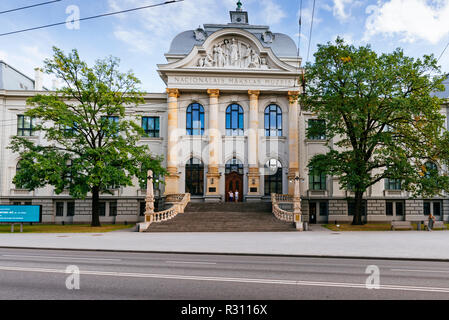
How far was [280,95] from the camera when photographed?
132ft

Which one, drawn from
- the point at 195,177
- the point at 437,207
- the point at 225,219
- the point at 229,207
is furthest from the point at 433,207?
the point at 195,177

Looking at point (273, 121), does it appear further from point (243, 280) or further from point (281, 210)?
point (243, 280)

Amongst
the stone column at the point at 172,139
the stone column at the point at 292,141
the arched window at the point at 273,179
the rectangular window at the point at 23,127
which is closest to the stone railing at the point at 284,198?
the stone column at the point at 292,141

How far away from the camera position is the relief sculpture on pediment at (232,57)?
39.1 m

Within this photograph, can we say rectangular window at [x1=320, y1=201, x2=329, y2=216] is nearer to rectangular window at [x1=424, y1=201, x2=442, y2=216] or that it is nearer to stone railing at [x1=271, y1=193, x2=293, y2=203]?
stone railing at [x1=271, y1=193, x2=293, y2=203]

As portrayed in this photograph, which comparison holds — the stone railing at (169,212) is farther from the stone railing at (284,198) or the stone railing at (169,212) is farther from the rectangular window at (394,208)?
the rectangular window at (394,208)

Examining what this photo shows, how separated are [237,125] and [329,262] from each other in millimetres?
28952

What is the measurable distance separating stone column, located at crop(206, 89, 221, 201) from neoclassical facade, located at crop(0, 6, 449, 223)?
0.35ft

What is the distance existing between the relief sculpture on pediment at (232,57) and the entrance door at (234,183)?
37.7 ft

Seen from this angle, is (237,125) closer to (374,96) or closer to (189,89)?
(189,89)

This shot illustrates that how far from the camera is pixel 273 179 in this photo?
39469 mm

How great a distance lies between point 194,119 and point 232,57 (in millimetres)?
7778

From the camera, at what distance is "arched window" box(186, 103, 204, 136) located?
1582 inches

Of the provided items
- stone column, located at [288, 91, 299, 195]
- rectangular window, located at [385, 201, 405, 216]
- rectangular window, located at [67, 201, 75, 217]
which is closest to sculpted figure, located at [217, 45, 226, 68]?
stone column, located at [288, 91, 299, 195]
